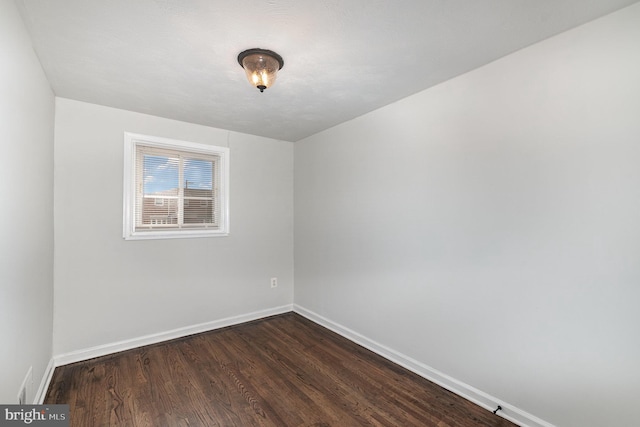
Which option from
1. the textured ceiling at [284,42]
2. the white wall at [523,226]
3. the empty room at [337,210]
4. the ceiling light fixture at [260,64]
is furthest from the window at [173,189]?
the white wall at [523,226]

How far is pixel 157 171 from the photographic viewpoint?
3.06 meters

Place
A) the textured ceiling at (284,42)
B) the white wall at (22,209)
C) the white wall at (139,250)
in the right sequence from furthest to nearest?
1. the white wall at (139,250)
2. the textured ceiling at (284,42)
3. the white wall at (22,209)

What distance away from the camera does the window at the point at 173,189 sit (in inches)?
113

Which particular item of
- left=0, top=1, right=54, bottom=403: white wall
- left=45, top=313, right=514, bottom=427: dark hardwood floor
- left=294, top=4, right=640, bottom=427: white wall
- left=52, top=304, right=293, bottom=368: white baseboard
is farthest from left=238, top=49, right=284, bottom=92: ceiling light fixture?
left=52, top=304, right=293, bottom=368: white baseboard

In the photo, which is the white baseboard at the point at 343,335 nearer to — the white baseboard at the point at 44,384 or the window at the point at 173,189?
the white baseboard at the point at 44,384

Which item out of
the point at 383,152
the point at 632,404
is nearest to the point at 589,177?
the point at 632,404

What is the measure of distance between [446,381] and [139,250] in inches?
120

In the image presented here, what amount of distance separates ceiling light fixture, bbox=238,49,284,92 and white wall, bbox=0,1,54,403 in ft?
3.59

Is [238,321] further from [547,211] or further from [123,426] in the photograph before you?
[547,211]

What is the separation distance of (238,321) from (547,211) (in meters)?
3.28

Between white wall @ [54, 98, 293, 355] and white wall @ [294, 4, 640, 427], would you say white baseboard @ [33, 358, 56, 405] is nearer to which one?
white wall @ [54, 98, 293, 355]

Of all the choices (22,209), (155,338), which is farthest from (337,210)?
(22,209)

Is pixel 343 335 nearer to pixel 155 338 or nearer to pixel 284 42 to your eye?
pixel 155 338

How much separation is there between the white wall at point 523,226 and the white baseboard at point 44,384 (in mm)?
2606
